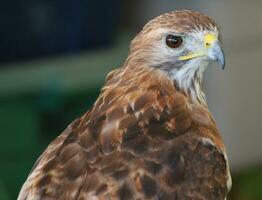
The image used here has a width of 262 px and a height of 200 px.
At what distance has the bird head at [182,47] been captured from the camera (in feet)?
10.1

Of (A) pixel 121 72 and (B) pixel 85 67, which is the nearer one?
(A) pixel 121 72

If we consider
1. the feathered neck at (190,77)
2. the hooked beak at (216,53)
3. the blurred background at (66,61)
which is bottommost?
the blurred background at (66,61)

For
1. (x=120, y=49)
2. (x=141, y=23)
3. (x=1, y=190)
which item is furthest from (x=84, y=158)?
(x=141, y=23)

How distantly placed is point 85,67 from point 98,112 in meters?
2.61

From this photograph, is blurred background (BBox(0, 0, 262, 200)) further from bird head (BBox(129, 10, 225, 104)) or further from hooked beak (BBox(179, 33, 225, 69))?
hooked beak (BBox(179, 33, 225, 69))

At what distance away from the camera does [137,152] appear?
9.30 ft

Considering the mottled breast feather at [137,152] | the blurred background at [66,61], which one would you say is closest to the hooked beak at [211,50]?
the mottled breast feather at [137,152]

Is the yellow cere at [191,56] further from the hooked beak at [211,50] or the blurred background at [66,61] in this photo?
the blurred background at [66,61]

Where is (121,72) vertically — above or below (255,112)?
above

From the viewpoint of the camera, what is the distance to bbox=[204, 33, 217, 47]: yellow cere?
3059 millimetres

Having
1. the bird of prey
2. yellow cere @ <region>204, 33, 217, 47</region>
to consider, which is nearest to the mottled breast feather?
the bird of prey

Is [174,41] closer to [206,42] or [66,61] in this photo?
[206,42]

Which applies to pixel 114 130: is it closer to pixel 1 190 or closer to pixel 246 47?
pixel 1 190

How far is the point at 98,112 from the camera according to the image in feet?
10.2
